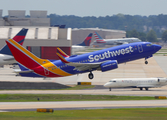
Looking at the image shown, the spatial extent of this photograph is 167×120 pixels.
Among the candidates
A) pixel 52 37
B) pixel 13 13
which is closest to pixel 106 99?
pixel 52 37

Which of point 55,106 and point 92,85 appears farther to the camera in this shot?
point 92,85

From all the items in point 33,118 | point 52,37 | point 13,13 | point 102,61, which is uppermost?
point 13,13

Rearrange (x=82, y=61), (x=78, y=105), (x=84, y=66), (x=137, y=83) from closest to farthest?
(x=78, y=105) → (x=84, y=66) → (x=82, y=61) → (x=137, y=83)

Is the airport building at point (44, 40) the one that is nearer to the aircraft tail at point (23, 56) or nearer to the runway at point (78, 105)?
the aircraft tail at point (23, 56)

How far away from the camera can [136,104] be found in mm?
52781

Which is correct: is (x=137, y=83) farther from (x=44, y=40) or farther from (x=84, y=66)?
(x=44, y=40)

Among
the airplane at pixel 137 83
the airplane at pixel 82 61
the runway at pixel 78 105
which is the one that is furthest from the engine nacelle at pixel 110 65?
the runway at pixel 78 105

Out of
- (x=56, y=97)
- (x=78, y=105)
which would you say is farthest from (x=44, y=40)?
(x=78, y=105)

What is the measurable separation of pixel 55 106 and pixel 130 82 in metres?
24.8

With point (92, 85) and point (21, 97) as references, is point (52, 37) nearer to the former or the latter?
point (92, 85)

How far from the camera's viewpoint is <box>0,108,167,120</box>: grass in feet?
140

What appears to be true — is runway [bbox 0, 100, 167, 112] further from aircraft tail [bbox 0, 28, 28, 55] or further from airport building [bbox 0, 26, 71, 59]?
airport building [bbox 0, 26, 71, 59]

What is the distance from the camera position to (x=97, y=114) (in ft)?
147

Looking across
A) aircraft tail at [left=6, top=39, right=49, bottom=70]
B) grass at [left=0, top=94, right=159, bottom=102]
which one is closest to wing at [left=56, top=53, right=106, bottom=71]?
aircraft tail at [left=6, top=39, right=49, bottom=70]
